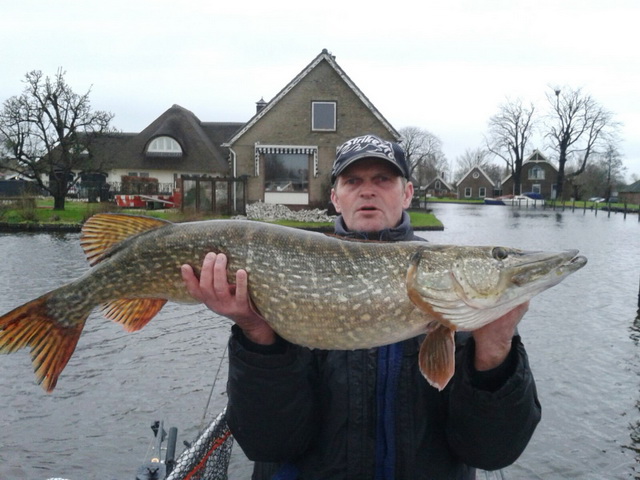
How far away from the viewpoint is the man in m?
1.98

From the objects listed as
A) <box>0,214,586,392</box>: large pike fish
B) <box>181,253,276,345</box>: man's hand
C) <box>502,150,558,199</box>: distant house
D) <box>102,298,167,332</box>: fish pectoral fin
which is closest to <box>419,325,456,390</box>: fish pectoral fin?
<box>0,214,586,392</box>: large pike fish

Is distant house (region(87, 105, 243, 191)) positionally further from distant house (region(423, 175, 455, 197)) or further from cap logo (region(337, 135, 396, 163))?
distant house (region(423, 175, 455, 197))

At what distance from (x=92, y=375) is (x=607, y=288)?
1002 cm

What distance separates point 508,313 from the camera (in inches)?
77.5

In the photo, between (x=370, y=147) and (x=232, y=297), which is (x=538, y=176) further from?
(x=232, y=297)

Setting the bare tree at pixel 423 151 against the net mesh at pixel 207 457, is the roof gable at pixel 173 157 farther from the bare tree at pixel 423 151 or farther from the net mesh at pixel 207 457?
the bare tree at pixel 423 151

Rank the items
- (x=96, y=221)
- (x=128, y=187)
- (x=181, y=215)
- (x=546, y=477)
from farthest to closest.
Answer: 1. (x=128, y=187)
2. (x=181, y=215)
3. (x=546, y=477)
4. (x=96, y=221)

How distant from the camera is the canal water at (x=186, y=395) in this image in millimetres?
4559

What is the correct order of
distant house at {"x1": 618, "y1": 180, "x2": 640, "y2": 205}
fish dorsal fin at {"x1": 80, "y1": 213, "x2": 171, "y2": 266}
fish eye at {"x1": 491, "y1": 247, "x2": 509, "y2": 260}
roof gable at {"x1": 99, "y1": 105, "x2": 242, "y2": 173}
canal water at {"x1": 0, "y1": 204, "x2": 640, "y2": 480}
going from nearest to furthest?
fish eye at {"x1": 491, "y1": 247, "x2": 509, "y2": 260} → fish dorsal fin at {"x1": 80, "y1": 213, "x2": 171, "y2": 266} → canal water at {"x1": 0, "y1": 204, "x2": 640, "y2": 480} → roof gable at {"x1": 99, "y1": 105, "x2": 242, "y2": 173} → distant house at {"x1": 618, "y1": 180, "x2": 640, "y2": 205}

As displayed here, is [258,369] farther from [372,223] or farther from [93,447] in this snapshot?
[93,447]

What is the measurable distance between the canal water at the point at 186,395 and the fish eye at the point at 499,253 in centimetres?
326

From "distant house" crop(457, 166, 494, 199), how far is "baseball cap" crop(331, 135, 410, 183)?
2947 inches

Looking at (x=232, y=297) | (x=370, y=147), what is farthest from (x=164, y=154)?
(x=232, y=297)

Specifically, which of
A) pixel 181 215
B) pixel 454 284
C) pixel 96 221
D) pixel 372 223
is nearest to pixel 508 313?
pixel 454 284
